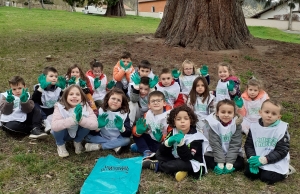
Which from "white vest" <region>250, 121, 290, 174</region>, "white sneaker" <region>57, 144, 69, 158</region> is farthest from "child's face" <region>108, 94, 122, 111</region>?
"white vest" <region>250, 121, 290, 174</region>

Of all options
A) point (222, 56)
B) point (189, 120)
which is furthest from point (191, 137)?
point (222, 56)

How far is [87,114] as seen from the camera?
357 cm

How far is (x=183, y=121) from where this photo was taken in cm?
316

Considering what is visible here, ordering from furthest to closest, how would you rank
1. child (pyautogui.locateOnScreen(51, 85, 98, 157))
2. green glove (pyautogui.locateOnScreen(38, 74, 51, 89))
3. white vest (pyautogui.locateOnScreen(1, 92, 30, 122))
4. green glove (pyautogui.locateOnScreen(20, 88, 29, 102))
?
green glove (pyautogui.locateOnScreen(38, 74, 51, 89)), white vest (pyautogui.locateOnScreen(1, 92, 30, 122)), green glove (pyautogui.locateOnScreen(20, 88, 29, 102)), child (pyautogui.locateOnScreen(51, 85, 98, 157))

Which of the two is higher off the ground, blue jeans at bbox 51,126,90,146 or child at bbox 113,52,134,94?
child at bbox 113,52,134,94

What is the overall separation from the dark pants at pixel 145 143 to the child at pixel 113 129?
190 millimetres

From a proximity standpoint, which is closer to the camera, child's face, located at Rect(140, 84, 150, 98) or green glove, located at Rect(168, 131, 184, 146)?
green glove, located at Rect(168, 131, 184, 146)

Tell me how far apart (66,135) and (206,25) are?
5.72m

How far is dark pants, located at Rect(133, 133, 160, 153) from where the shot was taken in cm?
365

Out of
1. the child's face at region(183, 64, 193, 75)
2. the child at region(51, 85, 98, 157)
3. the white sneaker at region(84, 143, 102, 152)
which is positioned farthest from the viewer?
the child's face at region(183, 64, 193, 75)

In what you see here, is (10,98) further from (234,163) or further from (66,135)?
(234,163)

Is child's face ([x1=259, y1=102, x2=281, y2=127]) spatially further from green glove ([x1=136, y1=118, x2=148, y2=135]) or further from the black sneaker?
the black sneaker

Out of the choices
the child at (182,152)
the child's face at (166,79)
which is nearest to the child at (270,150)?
the child at (182,152)

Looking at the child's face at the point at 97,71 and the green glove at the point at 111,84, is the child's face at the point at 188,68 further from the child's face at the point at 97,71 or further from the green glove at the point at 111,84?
the child's face at the point at 97,71
